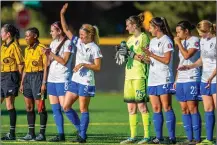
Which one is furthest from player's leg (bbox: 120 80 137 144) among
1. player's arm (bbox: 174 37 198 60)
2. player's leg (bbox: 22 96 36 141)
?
player's leg (bbox: 22 96 36 141)

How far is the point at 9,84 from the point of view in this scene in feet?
57.9

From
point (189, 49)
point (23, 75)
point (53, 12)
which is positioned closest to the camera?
point (189, 49)

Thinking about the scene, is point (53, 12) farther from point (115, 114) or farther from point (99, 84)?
point (115, 114)

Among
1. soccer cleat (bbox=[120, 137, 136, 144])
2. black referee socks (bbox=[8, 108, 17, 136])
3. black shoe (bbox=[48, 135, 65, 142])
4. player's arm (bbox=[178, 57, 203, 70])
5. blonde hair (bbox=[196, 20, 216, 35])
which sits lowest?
soccer cleat (bbox=[120, 137, 136, 144])

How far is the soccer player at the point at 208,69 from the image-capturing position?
1591cm

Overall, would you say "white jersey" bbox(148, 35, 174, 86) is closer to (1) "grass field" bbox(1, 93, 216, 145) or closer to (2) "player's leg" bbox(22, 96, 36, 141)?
(1) "grass field" bbox(1, 93, 216, 145)

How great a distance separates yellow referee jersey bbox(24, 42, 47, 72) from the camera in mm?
17297

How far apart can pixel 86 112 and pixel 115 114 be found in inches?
330

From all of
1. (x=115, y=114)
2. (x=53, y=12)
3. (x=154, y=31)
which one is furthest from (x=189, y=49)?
(x=53, y=12)

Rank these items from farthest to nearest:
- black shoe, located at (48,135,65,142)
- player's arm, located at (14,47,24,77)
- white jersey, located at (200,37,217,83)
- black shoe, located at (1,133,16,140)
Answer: player's arm, located at (14,47,24,77)
black shoe, located at (1,133,16,140)
black shoe, located at (48,135,65,142)
white jersey, located at (200,37,217,83)

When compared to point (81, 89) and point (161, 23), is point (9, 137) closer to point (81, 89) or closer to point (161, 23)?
point (81, 89)

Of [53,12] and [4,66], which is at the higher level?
[53,12]

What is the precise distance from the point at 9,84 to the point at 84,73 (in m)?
1.53

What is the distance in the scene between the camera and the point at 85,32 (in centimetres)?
1677
